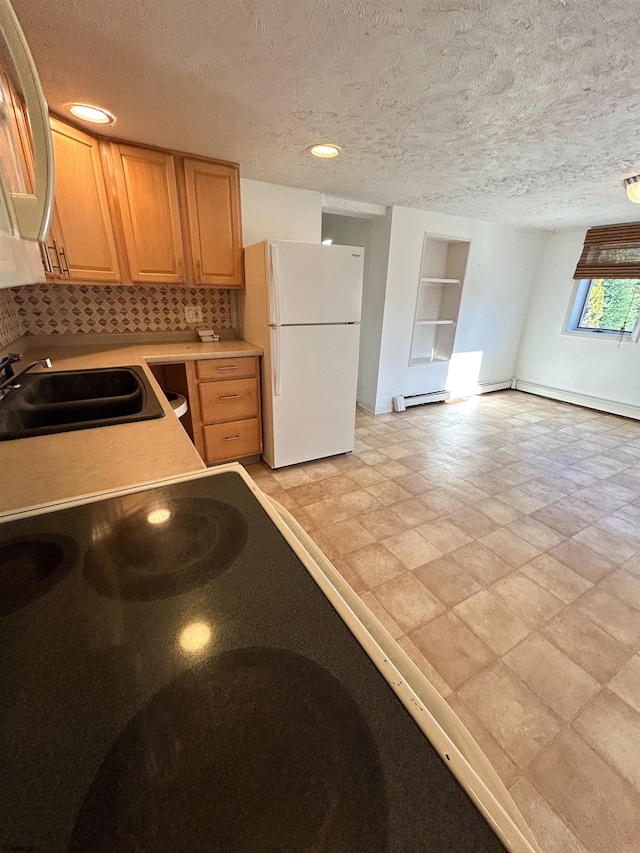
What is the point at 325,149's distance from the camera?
6.89 feet

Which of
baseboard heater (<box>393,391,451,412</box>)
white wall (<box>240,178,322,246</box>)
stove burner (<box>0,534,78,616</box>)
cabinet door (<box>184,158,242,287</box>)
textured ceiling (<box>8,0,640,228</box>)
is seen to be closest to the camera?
stove burner (<box>0,534,78,616</box>)

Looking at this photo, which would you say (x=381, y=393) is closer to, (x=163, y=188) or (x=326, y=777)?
(x=163, y=188)

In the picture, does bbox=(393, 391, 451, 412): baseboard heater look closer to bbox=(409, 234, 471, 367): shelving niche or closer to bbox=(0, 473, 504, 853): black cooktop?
bbox=(409, 234, 471, 367): shelving niche

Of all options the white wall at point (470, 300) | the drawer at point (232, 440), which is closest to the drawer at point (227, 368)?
the drawer at point (232, 440)

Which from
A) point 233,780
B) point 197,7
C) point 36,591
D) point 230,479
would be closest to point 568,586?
point 230,479

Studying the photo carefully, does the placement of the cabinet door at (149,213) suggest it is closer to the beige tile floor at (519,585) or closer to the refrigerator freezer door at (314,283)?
the refrigerator freezer door at (314,283)

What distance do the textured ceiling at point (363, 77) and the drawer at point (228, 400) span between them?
1443 millimetres

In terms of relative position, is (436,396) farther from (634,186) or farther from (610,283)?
(634,186)

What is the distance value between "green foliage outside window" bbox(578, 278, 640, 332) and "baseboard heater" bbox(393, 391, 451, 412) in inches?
79.5

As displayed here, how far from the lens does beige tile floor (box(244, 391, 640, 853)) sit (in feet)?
3.73

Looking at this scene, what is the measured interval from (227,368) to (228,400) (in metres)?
0.24

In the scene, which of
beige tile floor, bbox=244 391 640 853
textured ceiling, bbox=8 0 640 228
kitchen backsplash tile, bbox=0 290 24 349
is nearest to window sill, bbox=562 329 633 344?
beige tile floor, bbox=244 391 640 853

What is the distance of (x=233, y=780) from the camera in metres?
0.34

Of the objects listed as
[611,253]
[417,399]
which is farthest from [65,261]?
[611,253]
